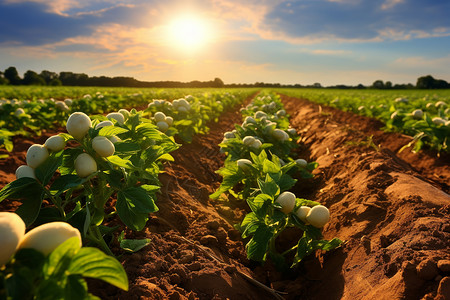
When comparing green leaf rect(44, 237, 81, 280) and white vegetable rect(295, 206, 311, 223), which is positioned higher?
green leaf rect(44, 237, 81, 280)

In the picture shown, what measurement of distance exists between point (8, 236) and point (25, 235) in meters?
0.08

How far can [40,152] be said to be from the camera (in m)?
1.78

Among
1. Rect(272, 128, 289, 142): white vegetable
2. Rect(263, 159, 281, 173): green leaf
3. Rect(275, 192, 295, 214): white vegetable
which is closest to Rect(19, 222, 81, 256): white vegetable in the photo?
Rect(275, 192, 295, 214): white vegetable

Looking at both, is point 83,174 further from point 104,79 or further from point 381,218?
point 104,79

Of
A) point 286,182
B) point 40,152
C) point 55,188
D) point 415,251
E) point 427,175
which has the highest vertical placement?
point 40,152

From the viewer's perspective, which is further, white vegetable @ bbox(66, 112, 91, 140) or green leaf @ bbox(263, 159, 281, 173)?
green leaf @ bbox(263, 159, 281, 173)

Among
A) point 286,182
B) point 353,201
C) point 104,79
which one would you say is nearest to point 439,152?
point 353,201

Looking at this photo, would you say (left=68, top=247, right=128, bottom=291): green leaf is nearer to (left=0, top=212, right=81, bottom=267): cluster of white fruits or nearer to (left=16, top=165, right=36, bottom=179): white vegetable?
(left=0, top=212, right=81, bottom=267): cluster of white fruits

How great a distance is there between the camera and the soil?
6.09ft

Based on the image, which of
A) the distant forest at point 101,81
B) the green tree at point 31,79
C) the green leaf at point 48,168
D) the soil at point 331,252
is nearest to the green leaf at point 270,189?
the soil at point 331,252

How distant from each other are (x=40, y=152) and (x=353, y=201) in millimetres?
2691

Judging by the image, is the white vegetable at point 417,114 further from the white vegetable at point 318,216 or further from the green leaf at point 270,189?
the green leaf at point 270,189

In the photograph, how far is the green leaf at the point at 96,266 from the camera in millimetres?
928

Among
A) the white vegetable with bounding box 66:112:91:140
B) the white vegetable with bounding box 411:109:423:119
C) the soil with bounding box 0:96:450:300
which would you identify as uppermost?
the white vegetable with bounding box 66:112:91:140
